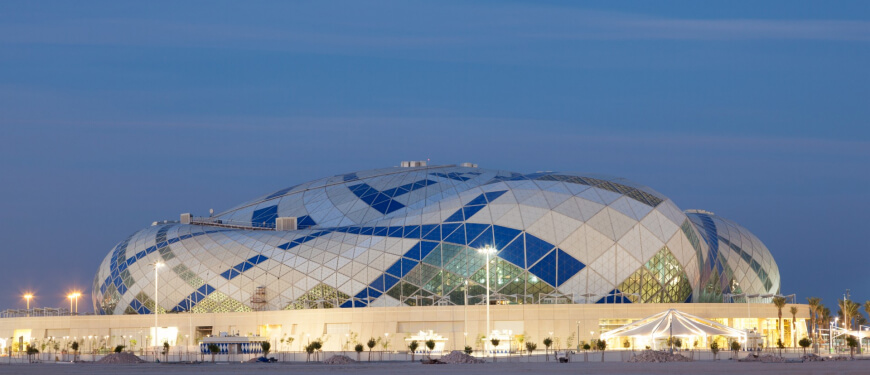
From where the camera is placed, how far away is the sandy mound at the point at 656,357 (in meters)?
74.6

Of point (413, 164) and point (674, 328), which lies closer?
point (674, 328)

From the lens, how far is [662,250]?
4599 inches

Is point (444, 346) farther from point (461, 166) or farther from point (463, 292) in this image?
point (461, 166)

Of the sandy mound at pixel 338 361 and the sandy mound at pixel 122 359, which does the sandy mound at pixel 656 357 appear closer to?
the sandy mound at pixel 338 361

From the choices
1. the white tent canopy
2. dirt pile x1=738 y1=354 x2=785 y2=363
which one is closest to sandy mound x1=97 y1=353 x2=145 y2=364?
the white tent canopy

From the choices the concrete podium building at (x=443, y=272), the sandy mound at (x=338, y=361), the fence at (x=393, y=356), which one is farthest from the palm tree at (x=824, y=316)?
the sandy mound at (x=338, y=361)

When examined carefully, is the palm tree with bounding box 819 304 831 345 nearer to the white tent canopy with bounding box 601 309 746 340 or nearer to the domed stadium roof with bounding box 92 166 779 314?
the domed stadium roof with bounding box 92 166 779 314

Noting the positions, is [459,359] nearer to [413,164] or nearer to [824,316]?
[413,164]

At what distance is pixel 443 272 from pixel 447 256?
5.21 ft

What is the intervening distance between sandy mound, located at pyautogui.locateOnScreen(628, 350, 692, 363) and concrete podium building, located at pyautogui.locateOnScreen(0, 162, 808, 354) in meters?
28.5

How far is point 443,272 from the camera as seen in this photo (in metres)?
113

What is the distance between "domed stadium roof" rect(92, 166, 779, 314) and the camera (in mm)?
112625

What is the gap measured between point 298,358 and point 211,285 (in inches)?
1337

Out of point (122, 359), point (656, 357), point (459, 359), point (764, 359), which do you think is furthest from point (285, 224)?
point (764, 359)
